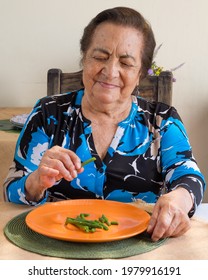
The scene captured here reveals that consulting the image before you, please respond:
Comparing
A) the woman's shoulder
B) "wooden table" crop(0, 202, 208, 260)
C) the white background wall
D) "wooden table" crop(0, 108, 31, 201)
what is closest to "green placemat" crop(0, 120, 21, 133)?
"wooden table" crop(0, 108, 31, 201)

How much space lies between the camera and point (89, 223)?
107cm

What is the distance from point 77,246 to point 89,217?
0.18 metres

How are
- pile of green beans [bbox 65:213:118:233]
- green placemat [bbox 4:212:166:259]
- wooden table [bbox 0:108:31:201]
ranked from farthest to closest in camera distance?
wooden table [bbox 0:108:31:201], pile of green beans [bbox 65:213:118:233], green placemat [bbox 4:212:166:259]

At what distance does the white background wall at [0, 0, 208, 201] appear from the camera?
3.06m

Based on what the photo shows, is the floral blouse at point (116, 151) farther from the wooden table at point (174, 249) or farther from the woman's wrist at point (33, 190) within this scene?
the wooden table at point (174, 249)

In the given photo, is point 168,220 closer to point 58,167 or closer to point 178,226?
point 178,226

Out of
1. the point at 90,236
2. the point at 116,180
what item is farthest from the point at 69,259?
the point at 116,180

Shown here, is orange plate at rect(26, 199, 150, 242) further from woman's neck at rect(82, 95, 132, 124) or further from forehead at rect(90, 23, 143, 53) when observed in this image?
forehead at rect(90, 23, 143, 53)

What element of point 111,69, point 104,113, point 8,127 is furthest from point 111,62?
point 8,127

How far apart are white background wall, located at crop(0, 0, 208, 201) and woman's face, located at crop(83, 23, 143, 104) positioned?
160 centimetres

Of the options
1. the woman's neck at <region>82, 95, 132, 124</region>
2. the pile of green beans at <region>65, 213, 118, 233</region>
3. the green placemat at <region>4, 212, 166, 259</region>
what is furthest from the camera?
the woman's neck at <region>82, 95, 132, 124</region>

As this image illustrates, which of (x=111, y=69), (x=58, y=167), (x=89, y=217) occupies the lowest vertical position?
(x=89, y=217)

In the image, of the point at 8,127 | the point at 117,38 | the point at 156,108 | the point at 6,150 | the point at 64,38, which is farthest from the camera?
the point at 64,38

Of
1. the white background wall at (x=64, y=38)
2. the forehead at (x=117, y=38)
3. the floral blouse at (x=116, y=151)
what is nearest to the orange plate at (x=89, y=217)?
the floral blouse at (x=116, y=151)
